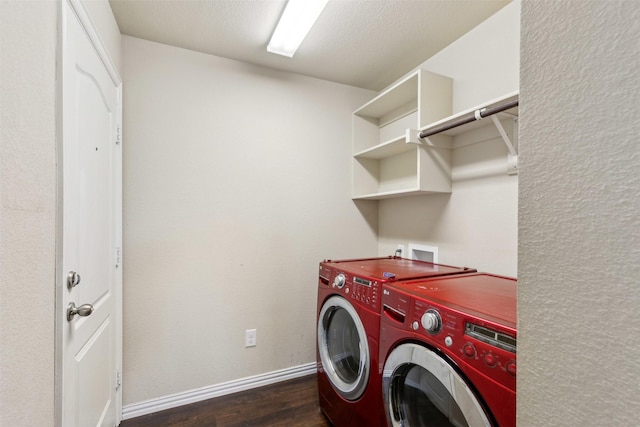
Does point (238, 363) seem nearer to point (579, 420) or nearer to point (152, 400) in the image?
point (152, 400)

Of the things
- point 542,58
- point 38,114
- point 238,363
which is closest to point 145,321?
point 238,363

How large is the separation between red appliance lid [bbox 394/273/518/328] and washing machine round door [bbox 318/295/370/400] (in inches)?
15.3

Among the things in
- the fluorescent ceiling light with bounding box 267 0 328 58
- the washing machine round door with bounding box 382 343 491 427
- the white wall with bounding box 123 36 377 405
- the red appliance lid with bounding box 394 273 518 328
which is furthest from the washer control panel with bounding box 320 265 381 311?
the fluorescent ceiling light with bounding box 267 0 328 58

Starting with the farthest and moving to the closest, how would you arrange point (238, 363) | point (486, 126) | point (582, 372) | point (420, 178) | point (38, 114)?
point (238, 363), point (420, 178), point (486, 126), point (38, 114), point (582, 372)

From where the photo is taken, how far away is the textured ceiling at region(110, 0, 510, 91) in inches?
59.2

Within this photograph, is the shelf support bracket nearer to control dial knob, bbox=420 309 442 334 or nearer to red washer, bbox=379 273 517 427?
red washer, bbox=379 273 517 427

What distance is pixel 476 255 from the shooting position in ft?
5.38

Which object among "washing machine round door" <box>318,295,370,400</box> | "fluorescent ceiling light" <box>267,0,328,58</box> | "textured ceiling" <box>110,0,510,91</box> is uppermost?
"textured ceiling" <box>110,0,510,91</box>

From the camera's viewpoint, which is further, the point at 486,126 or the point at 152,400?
the point at 152,400

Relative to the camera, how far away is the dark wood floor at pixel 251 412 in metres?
1.68

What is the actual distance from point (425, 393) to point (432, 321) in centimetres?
33

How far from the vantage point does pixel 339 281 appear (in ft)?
5.05

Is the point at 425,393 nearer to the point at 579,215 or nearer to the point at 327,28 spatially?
the point at 579,215

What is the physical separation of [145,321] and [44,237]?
3.96ft
